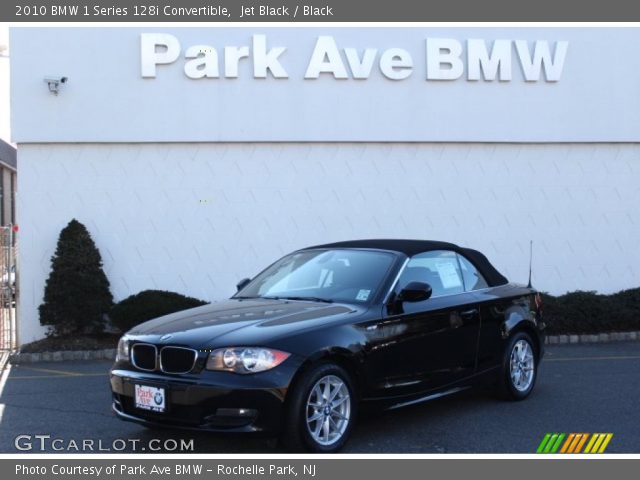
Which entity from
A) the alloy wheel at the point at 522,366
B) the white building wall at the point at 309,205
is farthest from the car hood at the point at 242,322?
the white building wall at the point at 309,205

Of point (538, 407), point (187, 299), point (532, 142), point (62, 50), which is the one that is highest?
point (62, 50)

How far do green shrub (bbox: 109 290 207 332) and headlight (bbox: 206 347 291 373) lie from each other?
6.35 metres

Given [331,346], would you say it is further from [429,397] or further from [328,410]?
[429,397]

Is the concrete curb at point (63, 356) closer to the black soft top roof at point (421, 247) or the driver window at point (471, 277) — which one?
the black soft top roof at point (421, 247)

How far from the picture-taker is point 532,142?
13.8 metres

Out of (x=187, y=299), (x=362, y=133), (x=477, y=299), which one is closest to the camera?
(x=477, y=299)

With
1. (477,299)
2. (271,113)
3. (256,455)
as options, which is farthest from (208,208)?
(256,455)

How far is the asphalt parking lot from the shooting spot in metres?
6.21

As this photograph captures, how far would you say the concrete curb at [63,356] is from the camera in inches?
443

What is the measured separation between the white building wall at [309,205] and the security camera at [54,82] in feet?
2.86

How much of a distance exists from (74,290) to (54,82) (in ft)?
10.6

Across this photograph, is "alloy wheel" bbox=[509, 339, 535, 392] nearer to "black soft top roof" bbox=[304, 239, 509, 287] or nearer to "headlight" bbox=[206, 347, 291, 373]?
"black soft top roof" bbox=[304, 239, 509, 287]

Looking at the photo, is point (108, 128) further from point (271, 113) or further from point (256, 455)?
point (256, 455)

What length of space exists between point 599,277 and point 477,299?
7427mm
